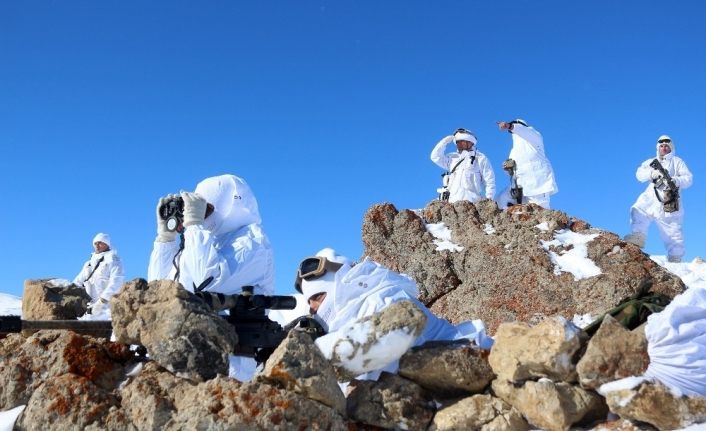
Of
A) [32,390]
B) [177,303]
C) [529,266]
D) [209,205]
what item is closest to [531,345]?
[177,303]

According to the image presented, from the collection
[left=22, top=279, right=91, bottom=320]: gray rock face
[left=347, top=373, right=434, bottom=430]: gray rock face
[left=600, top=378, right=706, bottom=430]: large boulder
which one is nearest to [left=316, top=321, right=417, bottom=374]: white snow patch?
[left=347, top=373, right=434, bottom=430]: gray rock face

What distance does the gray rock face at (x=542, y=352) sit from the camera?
10.7 feet

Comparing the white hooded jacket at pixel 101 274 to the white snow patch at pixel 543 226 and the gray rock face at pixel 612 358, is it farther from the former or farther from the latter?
the gray rock face at pixel 612 358

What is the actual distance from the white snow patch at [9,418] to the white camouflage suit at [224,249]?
175 cm

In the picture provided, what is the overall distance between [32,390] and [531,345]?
2.58m

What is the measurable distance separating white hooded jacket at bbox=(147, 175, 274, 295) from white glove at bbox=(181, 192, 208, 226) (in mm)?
52

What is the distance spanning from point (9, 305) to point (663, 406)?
15.0 m

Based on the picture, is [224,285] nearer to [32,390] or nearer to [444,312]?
[32,390]

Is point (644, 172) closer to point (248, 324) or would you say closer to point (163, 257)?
point (163, 257)

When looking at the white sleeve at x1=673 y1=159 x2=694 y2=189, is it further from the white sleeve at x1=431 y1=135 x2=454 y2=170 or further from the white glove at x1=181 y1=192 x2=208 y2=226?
the white glove at x1=181 y1=192 x2=208 y2=226

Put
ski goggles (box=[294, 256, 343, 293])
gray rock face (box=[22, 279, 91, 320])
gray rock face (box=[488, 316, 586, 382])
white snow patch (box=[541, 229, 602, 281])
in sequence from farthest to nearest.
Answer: white snow patch (box=[541, 229, 602, 281]), gray rock face (box=[22, 279, 91, 320]), ski goggles (box=[294, 256, 343, 293]), gray rock face (box=[488, 316, 586, 382])

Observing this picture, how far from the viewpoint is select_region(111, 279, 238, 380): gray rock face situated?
342 cm

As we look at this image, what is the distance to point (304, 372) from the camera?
325cm

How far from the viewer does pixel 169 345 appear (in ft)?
11.2
